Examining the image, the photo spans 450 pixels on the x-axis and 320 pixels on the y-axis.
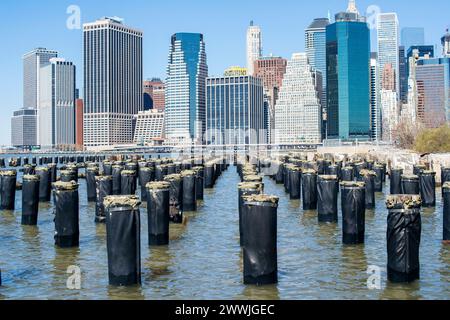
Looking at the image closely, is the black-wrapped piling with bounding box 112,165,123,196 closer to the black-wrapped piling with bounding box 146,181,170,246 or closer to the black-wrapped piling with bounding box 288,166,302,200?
the black-wrapped piling with bounding box 288,166,302,200

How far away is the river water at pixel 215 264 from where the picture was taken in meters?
13.3

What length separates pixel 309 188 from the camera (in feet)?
93.2

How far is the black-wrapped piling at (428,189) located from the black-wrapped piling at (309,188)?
563 cm

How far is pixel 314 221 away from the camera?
24.7 m

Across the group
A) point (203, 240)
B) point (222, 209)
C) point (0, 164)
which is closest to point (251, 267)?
point (203, 240)

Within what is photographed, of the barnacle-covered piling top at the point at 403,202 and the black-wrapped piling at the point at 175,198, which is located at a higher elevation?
the barnacle-covered piling top at the point at 403,202

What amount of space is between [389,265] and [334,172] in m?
25.8

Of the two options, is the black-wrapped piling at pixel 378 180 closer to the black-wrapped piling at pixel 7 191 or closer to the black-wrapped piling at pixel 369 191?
the black-wrapped piling at pixel 369 191

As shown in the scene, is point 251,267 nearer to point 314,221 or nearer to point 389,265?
point 389,265

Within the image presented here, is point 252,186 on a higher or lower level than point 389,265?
higher

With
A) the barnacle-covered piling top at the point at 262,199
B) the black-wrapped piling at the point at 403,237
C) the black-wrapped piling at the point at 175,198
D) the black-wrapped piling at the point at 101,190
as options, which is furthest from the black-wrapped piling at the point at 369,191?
the barnacle-covered piling top at the point at 262,199

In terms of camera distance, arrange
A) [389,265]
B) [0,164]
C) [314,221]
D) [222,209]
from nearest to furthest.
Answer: [389,265], [314,221], [222,209], [0,164]
